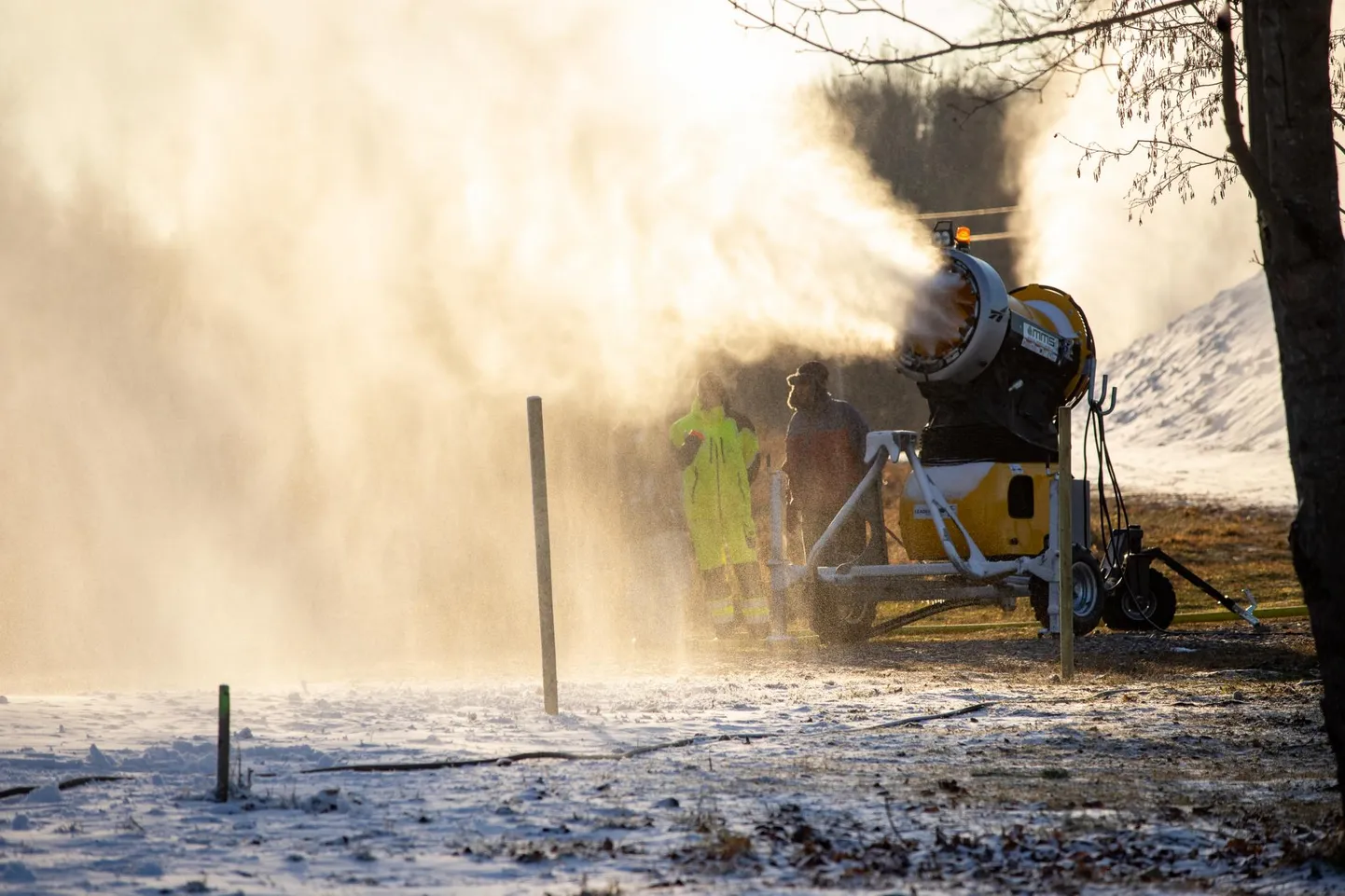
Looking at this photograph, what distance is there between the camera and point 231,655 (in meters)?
14.1

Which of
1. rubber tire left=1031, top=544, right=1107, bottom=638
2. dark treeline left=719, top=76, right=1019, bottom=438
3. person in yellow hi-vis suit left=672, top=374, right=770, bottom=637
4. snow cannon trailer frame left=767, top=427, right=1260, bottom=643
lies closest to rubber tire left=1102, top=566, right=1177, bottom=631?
snow cannon trailer frame left=767, top=427, right=1260, bottom=643

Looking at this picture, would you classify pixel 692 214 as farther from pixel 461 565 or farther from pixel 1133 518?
pixel 1133 518

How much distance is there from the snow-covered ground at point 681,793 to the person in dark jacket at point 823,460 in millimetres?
4209

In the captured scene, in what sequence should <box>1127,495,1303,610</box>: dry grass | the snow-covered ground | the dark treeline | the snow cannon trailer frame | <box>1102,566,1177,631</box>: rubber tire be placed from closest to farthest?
the snow-covered ground → the snow cannon trailer frame → <box>1102,566,1177,631</box>: rubber tire → <box>1127,495,1303,610</box>: dry grass → the dark treeline

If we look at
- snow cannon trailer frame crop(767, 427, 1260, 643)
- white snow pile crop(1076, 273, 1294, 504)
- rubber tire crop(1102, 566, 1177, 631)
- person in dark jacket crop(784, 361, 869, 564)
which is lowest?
rubber tire crop(1102, 566, 1177, 631)

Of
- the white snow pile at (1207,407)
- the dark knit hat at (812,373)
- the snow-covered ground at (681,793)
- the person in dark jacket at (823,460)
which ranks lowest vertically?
the snow-covered ground at (681,793)

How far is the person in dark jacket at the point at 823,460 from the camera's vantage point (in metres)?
13.5

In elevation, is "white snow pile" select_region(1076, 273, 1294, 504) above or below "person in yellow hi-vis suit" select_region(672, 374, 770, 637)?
above

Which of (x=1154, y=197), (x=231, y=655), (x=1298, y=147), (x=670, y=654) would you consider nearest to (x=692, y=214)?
(x=670, y=654)

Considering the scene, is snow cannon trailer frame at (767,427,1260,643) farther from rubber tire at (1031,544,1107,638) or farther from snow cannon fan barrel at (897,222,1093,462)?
snow cannon fan barrel at (897,222,1093,462)

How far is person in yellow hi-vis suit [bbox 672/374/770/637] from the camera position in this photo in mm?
13852

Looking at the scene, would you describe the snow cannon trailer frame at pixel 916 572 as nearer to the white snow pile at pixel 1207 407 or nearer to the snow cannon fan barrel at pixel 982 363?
the snow cannon fan barrel at pixel 982 363

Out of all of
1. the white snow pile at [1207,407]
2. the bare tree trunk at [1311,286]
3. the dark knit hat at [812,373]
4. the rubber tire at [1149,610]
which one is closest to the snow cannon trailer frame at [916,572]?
the dark knit hat at [812,373]

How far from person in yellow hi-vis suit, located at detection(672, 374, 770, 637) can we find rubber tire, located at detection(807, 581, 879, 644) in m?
0.45
